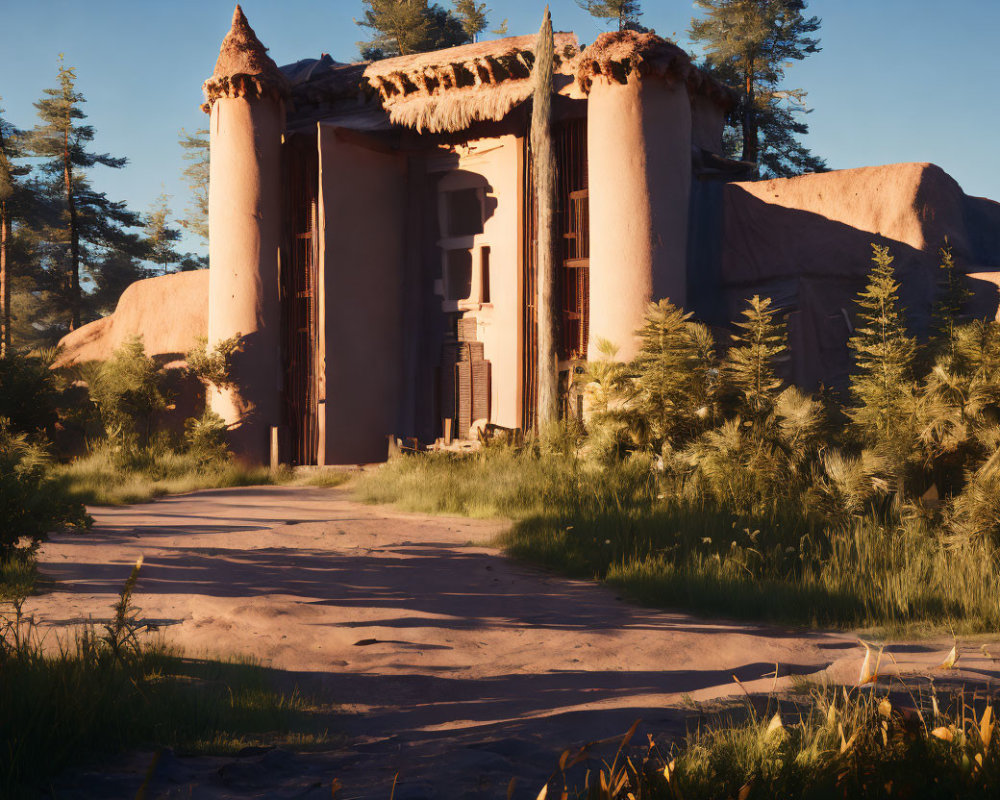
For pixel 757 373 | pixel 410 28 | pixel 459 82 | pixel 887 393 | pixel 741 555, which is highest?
pixel 410 28

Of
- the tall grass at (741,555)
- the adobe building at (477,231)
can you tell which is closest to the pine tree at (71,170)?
the adobe building at (477,231)

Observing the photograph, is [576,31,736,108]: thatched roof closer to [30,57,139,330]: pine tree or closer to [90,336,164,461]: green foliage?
[90,336,164,461]: green foliage

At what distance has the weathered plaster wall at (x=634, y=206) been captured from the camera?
478 inches

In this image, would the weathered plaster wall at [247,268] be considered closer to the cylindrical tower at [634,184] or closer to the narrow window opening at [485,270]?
the narrow window opening at [485,270]

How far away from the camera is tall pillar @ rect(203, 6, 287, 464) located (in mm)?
14625

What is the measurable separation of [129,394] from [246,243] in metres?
3.30

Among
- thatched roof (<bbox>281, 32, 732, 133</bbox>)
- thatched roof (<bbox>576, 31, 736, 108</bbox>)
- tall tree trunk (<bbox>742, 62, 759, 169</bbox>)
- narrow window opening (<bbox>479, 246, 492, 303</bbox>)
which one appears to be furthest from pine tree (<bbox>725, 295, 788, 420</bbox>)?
tall tree trunk (<bbox>742, 62, 759, 169</bbox>)

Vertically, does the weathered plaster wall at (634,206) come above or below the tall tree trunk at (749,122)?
below

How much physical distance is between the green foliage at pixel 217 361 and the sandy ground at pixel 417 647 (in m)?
5.93

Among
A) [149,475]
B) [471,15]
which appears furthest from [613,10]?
[149,475]

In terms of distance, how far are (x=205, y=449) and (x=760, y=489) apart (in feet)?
30.3

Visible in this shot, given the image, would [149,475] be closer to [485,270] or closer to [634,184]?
[485,270]

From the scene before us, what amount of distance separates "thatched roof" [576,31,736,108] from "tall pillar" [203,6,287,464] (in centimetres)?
564

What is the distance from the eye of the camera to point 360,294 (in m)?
15.1
